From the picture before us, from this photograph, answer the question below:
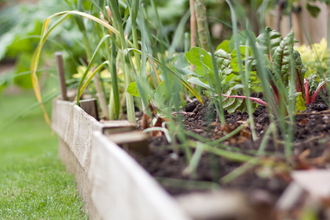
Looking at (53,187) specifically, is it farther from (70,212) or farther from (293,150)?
(293,150)

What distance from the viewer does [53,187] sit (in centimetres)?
153

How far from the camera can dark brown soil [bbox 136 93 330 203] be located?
61 centimetres

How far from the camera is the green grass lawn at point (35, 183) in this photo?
4.11 ft

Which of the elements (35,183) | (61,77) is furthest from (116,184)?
(61,77)

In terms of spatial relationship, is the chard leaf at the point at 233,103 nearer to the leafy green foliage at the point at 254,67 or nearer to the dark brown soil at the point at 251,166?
the leafy green foliage at the point at 254,67

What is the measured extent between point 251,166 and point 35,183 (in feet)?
3.91

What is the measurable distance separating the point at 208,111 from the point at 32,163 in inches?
45.3

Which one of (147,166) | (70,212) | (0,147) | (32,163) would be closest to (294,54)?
(147,166)

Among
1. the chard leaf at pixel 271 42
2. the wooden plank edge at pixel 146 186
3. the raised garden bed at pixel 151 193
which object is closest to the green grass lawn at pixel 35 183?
the raised garden bed at pixel 151 193

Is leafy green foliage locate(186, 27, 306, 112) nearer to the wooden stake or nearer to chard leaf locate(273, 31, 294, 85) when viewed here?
chard leaf locate(273, 31, 294, 85)

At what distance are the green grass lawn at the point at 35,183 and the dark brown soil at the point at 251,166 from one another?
1.66 feet

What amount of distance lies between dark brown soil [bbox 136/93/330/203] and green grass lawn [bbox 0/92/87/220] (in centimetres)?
50

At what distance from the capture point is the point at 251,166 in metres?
0.66

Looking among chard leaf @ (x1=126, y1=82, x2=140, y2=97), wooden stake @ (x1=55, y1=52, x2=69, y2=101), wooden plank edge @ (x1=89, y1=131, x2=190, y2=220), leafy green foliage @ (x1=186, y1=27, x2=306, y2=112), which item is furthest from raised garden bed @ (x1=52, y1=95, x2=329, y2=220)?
wooden stake @ (x1=55, y1=52, x2=69, y2=101)
